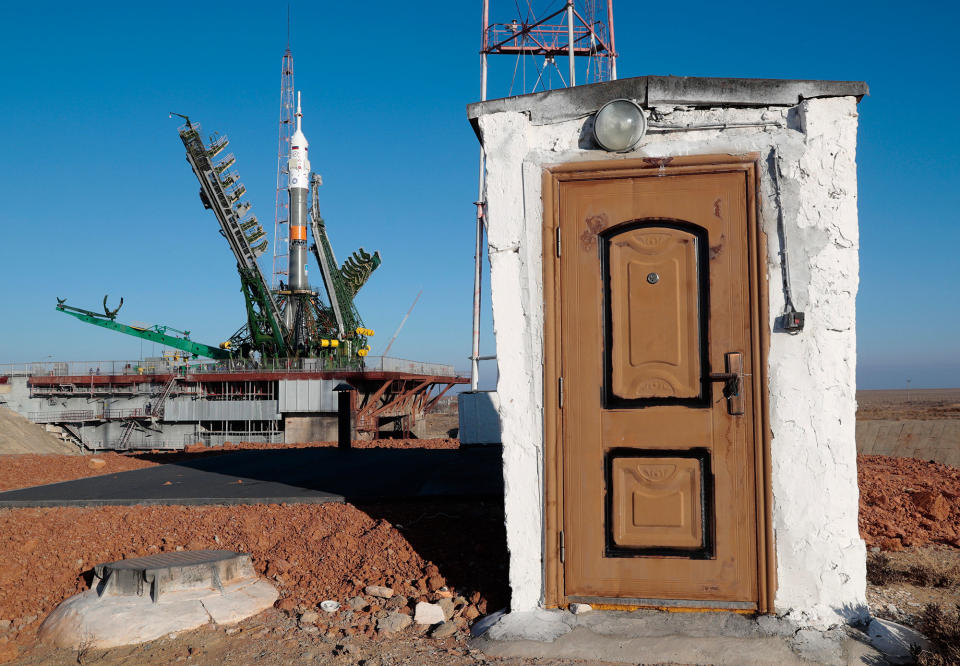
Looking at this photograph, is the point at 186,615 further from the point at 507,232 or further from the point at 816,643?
the point at 816,643

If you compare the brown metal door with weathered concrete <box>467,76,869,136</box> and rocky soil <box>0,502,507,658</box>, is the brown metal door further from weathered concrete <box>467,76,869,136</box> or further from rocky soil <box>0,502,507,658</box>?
rocky soil <box>0,502,507,658</box>

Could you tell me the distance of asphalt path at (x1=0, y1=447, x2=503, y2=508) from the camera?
6.13 meters

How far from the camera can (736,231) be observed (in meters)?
3.71

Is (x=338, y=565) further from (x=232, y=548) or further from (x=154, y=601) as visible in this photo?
(x=154, y=601)

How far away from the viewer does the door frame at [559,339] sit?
3.58 metres

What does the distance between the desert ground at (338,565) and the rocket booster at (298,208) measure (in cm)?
4025

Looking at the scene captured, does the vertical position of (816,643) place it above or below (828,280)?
below

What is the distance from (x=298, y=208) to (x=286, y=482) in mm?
39998

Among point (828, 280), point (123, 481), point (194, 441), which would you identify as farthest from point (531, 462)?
point (194, 441)

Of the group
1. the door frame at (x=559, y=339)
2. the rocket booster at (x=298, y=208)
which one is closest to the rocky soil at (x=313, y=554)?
the door frame at (x=559, y=339)

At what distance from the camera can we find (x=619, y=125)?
12.6ft

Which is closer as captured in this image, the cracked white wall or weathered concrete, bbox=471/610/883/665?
weathered concrete, bbox=471/610/883/665

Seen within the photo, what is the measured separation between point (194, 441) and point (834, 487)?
123ft

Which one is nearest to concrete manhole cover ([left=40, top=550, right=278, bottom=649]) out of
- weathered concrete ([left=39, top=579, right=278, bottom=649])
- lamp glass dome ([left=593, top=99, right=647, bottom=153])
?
weathered concrete ([left=39, top=579, right=278, bottom=649])
